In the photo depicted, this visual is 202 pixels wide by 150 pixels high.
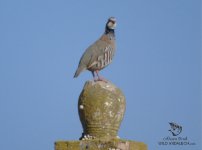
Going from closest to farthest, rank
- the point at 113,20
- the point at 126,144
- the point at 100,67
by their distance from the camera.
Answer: the point at 126,144 < the point at 100,67 < the point at 113,20

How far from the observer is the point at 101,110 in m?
9.32

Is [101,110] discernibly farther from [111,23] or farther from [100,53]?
[111,23]

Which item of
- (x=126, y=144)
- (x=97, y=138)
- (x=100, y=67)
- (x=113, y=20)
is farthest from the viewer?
(x=113, y=20)

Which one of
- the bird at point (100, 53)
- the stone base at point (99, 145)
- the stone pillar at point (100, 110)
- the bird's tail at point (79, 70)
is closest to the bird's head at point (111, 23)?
the bird at point (100, 53)

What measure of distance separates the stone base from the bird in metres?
2.60

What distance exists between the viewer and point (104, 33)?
479 inches

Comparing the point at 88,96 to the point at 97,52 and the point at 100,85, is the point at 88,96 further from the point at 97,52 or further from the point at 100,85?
the point at 97,52

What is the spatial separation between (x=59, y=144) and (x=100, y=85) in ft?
5.22

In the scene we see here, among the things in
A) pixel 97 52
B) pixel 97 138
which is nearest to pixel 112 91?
pixel 97 138

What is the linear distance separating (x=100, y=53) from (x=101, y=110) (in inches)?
97.2

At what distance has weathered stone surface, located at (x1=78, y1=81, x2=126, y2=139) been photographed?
936 centimetres

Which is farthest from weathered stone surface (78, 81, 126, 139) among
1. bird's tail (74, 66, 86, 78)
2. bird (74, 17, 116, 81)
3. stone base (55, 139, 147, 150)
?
bird's tail (74, 66, 86, 78)

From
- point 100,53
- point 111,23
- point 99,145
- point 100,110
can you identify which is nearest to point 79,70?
point 100,53

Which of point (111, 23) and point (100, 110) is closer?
point (100, 110)
